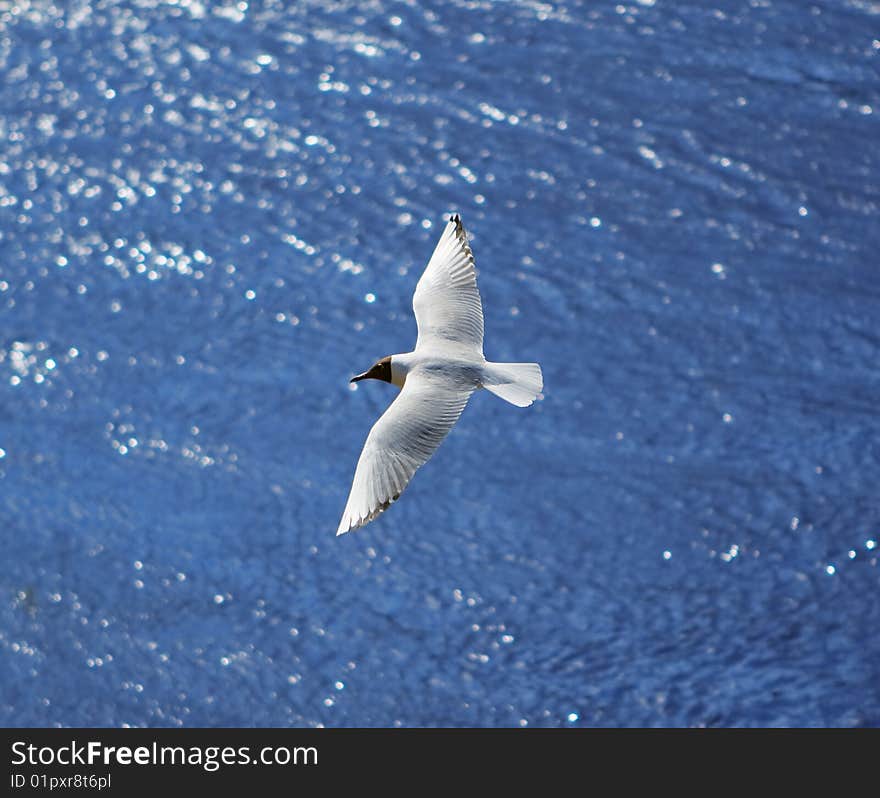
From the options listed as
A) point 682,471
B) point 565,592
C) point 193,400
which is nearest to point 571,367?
point 682,471

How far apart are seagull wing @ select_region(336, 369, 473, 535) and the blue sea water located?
3.55 m

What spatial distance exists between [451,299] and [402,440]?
4.88 ft

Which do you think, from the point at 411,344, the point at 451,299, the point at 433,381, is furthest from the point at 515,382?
the point at 411,344

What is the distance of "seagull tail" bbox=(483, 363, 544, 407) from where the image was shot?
7.98 meters

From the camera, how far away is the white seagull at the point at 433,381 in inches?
292

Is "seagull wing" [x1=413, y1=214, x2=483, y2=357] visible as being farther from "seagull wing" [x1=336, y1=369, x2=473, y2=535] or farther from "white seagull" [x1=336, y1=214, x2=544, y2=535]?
"seagull wing" [x1=336, y1=369, x2=473, y2=535]

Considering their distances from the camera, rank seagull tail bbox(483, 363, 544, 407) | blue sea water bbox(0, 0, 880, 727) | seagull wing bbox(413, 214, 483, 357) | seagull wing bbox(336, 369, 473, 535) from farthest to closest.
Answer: blue sea water bbox(0, 0, 880, 727) → seagull wing bbox(413, 214, 483, 357) → seagull tail bbox(483, 363, 544, 407) → seagull wing bbox(336, 369, 473, 535)

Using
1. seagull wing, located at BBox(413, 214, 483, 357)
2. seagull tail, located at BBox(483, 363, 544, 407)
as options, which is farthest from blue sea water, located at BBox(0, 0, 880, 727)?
seagull tail, located at BBox(483, 363, 544, 407)

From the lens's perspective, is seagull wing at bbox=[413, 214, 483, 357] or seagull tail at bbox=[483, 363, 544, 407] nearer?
seagull tail at bbox=[483, 363, 544, 407]

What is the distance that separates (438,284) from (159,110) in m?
7.31

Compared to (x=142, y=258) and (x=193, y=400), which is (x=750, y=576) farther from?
(x=142, y=258)

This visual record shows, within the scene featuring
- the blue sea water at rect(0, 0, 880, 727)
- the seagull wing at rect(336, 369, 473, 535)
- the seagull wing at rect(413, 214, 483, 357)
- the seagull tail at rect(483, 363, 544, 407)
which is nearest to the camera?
the seagull wing at rect(336, 369, 473, 535)

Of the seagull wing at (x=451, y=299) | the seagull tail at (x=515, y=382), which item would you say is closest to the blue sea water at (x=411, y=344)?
the seagull wing at (x=451, y=299)

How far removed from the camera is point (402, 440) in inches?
299
